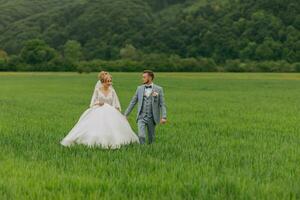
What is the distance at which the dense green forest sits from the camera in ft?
316

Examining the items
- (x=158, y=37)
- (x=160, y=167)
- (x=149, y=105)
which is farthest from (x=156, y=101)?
(x=158, y=37)

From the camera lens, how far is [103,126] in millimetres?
11352

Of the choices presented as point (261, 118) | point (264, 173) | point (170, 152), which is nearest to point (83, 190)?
point (264, 173)

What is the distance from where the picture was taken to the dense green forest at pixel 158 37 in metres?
96.4

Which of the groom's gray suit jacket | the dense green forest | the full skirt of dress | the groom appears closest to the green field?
the full skirt of dress

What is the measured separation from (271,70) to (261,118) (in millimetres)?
78482

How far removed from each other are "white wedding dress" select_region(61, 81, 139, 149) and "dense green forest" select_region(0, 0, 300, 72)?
8091cm

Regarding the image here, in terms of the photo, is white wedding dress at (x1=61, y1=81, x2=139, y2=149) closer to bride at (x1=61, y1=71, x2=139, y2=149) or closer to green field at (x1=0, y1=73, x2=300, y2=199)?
bride at (x1=61, y1=71, x2=139, y2=149)

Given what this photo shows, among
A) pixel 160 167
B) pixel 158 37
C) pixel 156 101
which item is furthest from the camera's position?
pixel 158 37

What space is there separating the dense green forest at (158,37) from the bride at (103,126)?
80627 millimetres

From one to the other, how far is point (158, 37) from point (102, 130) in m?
Answer: 116

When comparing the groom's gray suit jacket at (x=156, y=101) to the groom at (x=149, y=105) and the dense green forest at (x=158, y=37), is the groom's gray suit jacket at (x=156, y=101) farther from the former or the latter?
the dense green forest at (x=158, y=37)

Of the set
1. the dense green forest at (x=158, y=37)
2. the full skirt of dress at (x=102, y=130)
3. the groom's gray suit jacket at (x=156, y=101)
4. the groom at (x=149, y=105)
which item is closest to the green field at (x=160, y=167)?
the full skirt of dress at (x=102, y=130)

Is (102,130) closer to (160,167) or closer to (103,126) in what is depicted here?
(103,126)
